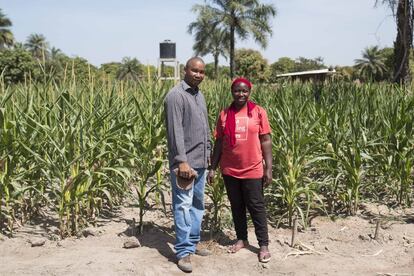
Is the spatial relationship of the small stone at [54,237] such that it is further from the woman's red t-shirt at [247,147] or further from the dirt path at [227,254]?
the woman's red t-shirt at [247,147]

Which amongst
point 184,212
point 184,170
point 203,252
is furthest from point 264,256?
point 184,170

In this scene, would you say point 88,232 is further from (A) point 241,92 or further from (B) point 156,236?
(A) point 241,92

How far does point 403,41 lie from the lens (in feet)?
29.8

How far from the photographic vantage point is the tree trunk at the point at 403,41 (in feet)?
29.3

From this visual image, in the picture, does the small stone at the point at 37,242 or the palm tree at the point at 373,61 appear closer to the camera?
the small stone at the point at 37,242

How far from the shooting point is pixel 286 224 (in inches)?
166

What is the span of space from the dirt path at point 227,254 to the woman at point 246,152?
0.23 m

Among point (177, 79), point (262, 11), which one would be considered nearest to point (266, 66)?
point (262, 11)

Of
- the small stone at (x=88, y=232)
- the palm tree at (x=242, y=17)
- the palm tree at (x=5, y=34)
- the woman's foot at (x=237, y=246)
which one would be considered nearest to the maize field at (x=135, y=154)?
the small stone at (x=88, y=232)

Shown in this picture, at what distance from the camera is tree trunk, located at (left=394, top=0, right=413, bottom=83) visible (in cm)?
893

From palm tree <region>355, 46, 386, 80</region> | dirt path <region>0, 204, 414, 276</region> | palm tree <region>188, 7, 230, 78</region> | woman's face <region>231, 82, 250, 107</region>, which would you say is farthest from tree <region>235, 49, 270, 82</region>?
woman's face <region>231, 82, 250, 107</region>

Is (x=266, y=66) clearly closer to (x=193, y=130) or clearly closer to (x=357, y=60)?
(x=357, y=60)

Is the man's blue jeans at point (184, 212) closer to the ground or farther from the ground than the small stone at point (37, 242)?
A: farther from the ground

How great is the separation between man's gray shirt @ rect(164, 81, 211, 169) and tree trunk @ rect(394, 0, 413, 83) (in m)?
6.85
